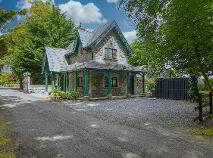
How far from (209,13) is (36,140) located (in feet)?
26.0

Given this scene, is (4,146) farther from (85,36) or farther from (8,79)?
(8,79)

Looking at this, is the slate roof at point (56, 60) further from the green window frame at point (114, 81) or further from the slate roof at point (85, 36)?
the green window frame at point (114, 81)

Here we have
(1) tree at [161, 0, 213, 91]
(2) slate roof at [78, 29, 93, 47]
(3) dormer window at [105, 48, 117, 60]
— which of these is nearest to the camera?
(1) tree at [161, 0, 213, 91]

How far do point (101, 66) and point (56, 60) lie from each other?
30.9 ft

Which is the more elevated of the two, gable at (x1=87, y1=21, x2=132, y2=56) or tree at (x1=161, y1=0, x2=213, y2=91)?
gable at (x1=87, y1=21, x2=132, y2=56)

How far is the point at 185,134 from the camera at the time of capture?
7.02m

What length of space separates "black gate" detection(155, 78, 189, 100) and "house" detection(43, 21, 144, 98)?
2985 millimetres

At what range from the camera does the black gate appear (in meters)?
18.8

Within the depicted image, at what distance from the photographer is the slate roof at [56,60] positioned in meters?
25.0

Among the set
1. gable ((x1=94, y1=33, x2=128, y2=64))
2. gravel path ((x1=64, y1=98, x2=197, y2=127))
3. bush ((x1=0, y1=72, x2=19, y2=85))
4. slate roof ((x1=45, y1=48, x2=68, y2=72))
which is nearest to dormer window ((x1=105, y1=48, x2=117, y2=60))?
gable ((x1=94, y1=33, x2=128, y2=64))

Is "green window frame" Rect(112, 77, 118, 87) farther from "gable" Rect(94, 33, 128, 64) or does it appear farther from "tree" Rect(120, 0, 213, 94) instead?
"tree" Rect(120, 0, 213, 94)

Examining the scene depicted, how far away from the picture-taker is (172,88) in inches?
786

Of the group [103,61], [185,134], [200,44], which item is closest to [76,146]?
[185,134]

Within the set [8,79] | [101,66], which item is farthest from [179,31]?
[8,79]
